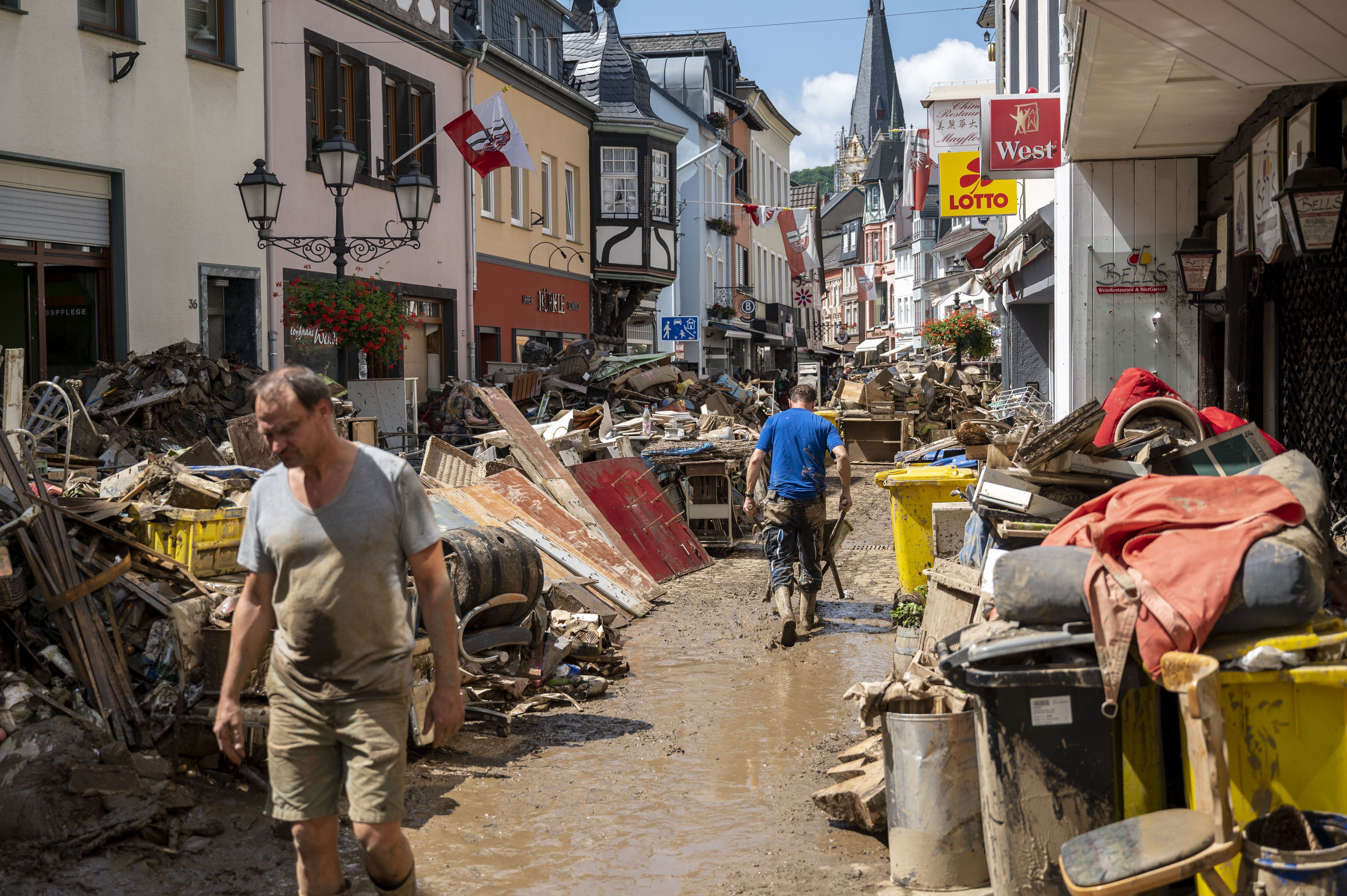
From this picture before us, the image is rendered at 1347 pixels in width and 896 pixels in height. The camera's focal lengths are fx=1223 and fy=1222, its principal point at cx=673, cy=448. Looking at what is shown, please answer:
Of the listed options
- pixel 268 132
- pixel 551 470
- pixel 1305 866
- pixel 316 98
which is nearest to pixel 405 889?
pixel 1305 866

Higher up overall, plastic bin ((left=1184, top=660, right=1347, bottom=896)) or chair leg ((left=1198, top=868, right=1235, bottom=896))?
plastic bin ((left=1184, top=660, right=1347, bottom=896))

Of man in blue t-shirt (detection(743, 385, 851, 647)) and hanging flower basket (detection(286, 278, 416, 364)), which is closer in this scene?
man in blue t-shirt (detection(743, 385, 851, 647))

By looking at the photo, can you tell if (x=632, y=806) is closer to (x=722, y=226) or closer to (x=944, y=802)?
(x=944, y=802)

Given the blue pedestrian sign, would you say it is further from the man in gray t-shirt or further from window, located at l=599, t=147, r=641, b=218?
the man in gray t-shirt

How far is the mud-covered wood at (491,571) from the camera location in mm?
7168

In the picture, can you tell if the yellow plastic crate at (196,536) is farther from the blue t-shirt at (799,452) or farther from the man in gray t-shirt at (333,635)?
the blue t-shirt at (799,452)

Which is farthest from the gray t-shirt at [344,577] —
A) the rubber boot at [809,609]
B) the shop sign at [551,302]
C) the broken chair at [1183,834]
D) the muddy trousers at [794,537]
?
the shop sign at [551,302]

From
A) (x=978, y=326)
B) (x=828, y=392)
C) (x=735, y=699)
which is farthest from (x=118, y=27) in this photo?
(x=828, y=392)

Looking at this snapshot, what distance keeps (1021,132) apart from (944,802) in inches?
371

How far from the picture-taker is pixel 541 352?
2394cm

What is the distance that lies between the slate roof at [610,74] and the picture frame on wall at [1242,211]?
2009 cm

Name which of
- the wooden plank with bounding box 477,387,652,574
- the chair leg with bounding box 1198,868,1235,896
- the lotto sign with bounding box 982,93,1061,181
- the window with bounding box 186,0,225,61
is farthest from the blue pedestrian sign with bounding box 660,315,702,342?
the chair leg with bounding box 1198,868,1235,896

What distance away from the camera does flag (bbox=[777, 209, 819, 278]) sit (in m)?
36.6

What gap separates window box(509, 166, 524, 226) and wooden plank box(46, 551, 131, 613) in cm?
1833
